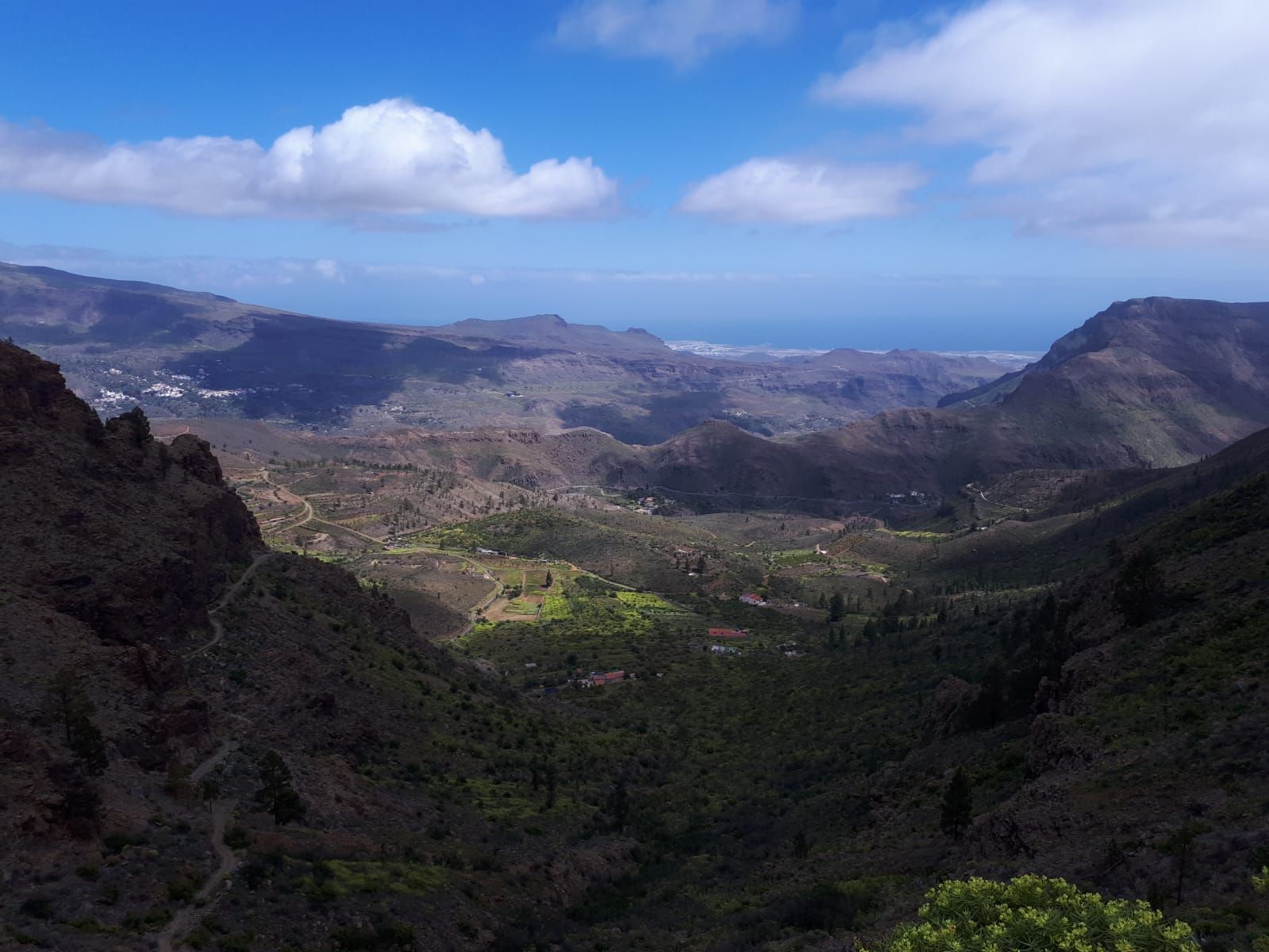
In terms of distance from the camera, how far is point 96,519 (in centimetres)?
3831

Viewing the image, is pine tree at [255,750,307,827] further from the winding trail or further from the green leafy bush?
the green leafy bush

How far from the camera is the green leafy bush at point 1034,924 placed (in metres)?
12.4

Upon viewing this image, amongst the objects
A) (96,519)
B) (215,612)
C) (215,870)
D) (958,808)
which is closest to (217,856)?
(215,870)

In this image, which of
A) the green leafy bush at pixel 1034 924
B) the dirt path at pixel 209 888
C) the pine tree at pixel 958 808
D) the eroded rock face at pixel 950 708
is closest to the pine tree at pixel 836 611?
the eroded rock face at pixel 950 708

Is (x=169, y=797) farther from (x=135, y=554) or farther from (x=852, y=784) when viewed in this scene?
(x=852, y=784)

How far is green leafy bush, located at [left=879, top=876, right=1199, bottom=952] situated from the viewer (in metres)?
12.4

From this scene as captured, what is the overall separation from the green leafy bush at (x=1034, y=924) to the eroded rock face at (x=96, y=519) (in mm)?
34349

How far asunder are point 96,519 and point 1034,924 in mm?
41111

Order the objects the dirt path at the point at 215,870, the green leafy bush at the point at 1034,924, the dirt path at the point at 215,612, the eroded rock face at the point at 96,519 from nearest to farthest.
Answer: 1. the green leafy bush at the point at 1034,924
2. the dirt path at the point at 215,870
3. the eroded rock face at the point at 96,519
4. the dirt path at the point at 215,612

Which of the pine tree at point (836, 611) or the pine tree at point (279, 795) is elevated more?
A: the pine tree at point (279, 795)

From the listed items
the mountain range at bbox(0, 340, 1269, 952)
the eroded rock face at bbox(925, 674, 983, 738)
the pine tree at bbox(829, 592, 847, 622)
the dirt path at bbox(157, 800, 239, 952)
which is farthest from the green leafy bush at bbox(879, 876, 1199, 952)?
the pine tree at bbox(829, 592, 847, 622)

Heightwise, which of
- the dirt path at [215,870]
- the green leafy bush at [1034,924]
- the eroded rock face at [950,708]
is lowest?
the eroded rock face at [950,708]

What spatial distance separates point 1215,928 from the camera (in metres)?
15.5

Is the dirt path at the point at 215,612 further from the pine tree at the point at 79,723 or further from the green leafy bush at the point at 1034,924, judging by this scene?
the green leafy bush at the point at 1034,924
